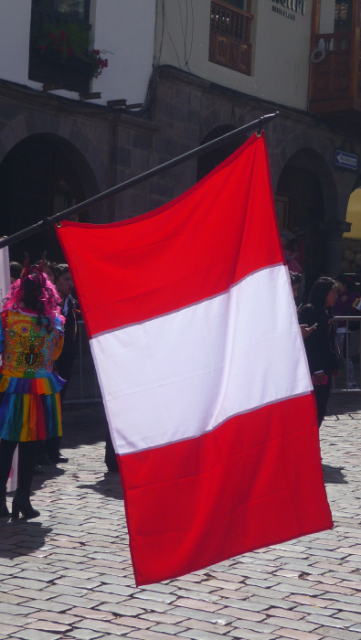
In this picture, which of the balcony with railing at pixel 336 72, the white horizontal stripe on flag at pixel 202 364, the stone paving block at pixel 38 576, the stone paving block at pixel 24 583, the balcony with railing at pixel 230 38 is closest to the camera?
the white horizontal stripe on flag at pixel 202 364

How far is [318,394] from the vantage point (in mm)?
9086

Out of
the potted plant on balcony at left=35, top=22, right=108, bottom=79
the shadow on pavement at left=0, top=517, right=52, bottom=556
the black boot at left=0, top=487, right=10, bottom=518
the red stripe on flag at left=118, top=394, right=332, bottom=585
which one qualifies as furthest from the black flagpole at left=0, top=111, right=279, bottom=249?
the potted plant on balcony at left=35, top=22, right=108, bottom=79

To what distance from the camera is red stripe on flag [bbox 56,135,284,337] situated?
11.6 ft

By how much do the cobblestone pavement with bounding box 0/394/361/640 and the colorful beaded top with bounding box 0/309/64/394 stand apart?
0.94 meters

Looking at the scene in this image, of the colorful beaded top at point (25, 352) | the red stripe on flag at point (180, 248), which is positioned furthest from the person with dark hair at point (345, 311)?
the red stripe on flag at point (180, 248)

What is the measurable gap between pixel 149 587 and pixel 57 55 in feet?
36.0

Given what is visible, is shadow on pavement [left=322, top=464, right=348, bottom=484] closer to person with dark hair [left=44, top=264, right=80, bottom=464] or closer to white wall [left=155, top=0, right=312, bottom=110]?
person with dark hair [left=44, top=264, right=80, bottom=464]

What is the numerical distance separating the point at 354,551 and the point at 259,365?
2.64 metres

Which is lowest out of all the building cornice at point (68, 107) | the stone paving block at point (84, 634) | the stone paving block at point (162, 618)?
the stone paving block at point (84, 634)

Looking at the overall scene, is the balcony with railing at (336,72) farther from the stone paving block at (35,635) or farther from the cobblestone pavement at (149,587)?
the stone paving block at (35,635)

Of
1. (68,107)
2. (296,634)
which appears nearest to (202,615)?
(296,634)

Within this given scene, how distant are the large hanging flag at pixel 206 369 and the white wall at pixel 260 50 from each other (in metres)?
12.6

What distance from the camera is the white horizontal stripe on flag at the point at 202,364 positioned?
11.3ft

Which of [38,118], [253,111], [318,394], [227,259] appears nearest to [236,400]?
[227,259]
